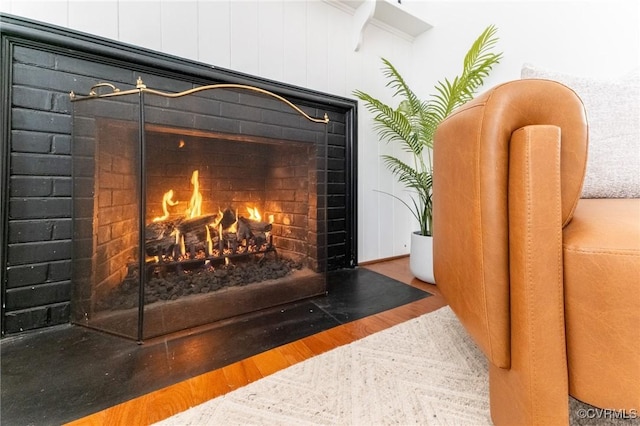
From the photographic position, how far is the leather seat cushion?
0.42 meters

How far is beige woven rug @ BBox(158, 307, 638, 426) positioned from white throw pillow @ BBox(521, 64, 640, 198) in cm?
69

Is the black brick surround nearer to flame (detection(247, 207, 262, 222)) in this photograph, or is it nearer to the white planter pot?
flame (detection(247, 207, 262, 222))

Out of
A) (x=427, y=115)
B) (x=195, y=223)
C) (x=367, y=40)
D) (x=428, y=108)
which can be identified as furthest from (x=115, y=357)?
(x=367, y=40)

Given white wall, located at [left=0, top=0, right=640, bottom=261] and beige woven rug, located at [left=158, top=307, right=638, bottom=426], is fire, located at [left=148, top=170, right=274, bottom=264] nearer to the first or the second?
beige woven rug, located at [left=158, top=307, right=638, bottom=426]

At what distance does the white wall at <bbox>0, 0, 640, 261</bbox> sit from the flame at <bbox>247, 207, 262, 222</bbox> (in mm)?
746

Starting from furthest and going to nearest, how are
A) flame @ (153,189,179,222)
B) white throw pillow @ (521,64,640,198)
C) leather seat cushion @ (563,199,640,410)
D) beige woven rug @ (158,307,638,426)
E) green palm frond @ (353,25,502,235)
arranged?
1. green palm frond @ (353,25,502,235)
2. flame @ (153,189,179,222)
3. white throw pillow @ (521,64,640,198)
4. beige woven rug @ (158,307,638,426)
5. leather seat cushion @ (563,199,640,410)

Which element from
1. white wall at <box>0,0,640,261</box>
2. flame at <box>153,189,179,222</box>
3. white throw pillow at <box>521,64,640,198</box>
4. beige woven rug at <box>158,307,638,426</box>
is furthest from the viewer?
white wall at <box>0,0,640,261</box>

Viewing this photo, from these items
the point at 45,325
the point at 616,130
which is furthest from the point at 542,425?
the point at 45,325

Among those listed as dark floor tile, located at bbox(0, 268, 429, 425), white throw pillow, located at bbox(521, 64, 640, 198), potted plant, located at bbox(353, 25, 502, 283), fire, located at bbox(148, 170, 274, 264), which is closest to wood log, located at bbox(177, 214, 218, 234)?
fire, located at bbox(148, 170, 274, 264)

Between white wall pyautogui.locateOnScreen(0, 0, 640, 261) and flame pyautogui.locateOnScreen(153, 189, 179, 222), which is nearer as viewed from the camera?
flame pyautogui.locateOnScreen(153, 189, 179, 222)

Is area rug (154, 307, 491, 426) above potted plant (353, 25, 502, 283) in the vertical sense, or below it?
below

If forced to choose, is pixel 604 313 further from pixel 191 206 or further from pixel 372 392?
pixel 191 206

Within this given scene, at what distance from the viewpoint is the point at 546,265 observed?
458mm

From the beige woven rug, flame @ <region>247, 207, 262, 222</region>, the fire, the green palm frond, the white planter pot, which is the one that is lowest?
the beige woven rug
